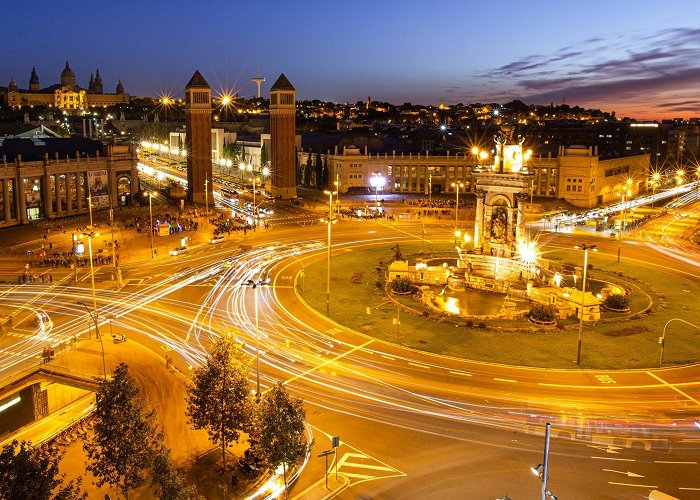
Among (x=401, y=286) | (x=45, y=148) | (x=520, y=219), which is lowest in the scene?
(x=401, y=286)

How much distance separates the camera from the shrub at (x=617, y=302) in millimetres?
53094

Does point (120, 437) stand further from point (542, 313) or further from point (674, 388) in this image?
point (542, 313)

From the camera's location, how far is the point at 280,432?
2547 cm

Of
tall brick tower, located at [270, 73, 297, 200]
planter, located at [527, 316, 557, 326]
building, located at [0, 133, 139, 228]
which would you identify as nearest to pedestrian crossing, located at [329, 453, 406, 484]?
planter, located at [527, 316, 557, 326]

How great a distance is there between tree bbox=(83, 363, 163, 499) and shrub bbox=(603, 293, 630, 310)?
42.1m

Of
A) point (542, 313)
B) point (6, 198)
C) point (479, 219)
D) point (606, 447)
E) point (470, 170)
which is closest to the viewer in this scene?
point (606, 447)

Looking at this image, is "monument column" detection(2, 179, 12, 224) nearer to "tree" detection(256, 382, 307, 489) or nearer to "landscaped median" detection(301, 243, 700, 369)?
"landscaped median" detection(301, 243, 700, 369)

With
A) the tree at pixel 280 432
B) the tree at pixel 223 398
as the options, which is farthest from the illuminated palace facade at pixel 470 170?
the tree at pixel 280 432

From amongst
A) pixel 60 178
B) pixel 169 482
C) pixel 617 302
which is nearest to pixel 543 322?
pixel 617 302

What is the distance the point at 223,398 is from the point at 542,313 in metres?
31.3

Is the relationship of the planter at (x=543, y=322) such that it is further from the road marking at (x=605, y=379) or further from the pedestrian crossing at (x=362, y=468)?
the pedestrian crossing at (x=362, y=468)

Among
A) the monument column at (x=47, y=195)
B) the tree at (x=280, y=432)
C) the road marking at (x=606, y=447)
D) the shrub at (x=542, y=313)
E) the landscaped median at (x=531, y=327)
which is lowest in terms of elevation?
the road marking at (x=606, y=447)

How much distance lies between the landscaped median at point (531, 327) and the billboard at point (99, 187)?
182 feet

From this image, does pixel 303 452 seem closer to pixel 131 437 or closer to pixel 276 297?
pixel 131 437
